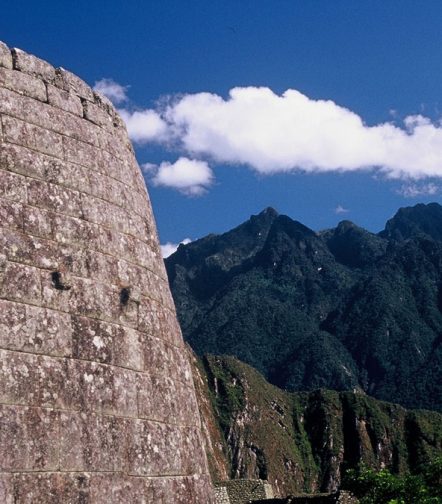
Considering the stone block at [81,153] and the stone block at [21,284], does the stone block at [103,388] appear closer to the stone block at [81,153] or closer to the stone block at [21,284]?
the stone block at [21,284]

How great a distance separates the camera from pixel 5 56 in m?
5.65

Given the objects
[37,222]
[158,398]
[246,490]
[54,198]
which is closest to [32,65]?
[54,198]

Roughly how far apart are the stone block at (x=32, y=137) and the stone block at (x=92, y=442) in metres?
2.13

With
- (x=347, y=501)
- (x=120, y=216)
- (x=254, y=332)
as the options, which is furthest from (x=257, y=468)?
(x=120, y=216)

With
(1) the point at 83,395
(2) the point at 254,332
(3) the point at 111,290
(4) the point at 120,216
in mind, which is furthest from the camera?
(2) the point at 254,332

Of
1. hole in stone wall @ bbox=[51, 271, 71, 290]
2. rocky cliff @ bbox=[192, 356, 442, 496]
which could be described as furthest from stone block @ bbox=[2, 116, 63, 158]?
rocky cliff @ bbox=[192, 356, 442, 496]

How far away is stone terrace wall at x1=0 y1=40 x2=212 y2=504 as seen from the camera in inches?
177

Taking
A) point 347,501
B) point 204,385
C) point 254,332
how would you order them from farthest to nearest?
point 254,332 < point 204,385 < point 347,501

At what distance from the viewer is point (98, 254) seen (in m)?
5.46

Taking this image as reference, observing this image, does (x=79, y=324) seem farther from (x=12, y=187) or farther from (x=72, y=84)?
(x=72, y=84)

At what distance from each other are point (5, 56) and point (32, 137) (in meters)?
0.77

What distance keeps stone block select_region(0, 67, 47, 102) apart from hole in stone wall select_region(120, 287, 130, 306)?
176 cm

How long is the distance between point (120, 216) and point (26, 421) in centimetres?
214

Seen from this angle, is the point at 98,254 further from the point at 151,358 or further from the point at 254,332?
the point at 254,332
